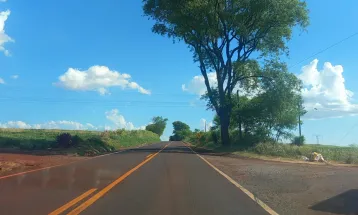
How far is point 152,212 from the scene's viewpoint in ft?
28.1

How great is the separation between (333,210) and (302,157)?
24220 millimetres

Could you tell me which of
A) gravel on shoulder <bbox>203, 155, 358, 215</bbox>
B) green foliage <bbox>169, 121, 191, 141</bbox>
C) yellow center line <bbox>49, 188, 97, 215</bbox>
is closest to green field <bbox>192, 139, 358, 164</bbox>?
gravel on shoulder <bbox>203, 155, 358, 215</bbox>

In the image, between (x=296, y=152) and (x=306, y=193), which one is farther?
(x=296, y=152)

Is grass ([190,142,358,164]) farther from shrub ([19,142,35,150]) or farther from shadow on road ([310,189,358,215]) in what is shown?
shadow on road ([310,189,358,215])

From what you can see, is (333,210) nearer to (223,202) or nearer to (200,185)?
(223,202)

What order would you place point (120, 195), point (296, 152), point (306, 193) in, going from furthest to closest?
1. point (296, 152)
2. point (306, 193)
3. point (120, 195)

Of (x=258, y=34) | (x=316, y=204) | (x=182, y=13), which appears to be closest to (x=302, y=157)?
(x=258, y=34)

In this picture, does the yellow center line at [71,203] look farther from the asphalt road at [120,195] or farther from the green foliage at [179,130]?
the green foliage at [179,130]

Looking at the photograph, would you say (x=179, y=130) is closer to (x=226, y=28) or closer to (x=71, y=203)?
(x=226, y=28)

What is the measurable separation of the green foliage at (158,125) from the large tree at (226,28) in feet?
451

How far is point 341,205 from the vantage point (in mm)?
10031

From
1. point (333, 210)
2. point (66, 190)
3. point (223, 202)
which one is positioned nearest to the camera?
point (333, 210)

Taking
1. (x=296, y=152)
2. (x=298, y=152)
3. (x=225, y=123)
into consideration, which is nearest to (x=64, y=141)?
(x=225, y=123)

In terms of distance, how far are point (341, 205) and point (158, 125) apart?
17787cm
